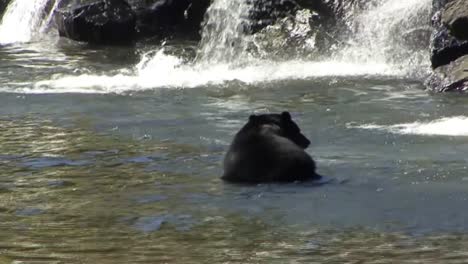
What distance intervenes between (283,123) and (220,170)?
81 cm

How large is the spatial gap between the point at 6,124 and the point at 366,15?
8.73 meters

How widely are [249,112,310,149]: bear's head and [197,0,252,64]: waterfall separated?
1077 centimetres

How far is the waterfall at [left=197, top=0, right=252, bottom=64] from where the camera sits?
2179cm

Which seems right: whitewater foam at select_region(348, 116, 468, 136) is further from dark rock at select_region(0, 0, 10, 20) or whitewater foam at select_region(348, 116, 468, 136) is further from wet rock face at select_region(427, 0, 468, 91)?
dark rock at select_region(0, 0, 10, 20)

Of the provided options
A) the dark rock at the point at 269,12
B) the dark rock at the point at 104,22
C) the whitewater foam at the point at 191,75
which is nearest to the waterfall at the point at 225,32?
the dark rock at the point at 269,12

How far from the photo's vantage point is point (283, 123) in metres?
10.5

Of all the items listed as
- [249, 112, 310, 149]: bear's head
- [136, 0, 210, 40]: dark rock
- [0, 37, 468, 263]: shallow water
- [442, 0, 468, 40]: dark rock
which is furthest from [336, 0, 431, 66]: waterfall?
[249, 112, 310, 149]: bear's head

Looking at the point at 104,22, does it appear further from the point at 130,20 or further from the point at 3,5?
the point at 3,5

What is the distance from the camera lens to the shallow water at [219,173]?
805 cm

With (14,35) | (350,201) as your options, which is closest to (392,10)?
(14,35)

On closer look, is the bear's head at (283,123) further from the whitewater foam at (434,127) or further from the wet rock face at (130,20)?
the wet rock face at (130,20)

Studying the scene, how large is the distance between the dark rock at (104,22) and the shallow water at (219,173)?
602cm

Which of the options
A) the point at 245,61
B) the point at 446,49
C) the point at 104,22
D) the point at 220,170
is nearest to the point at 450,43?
the point at 446,49

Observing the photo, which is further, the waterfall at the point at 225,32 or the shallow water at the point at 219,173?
the waterfall at the point at 225,32
